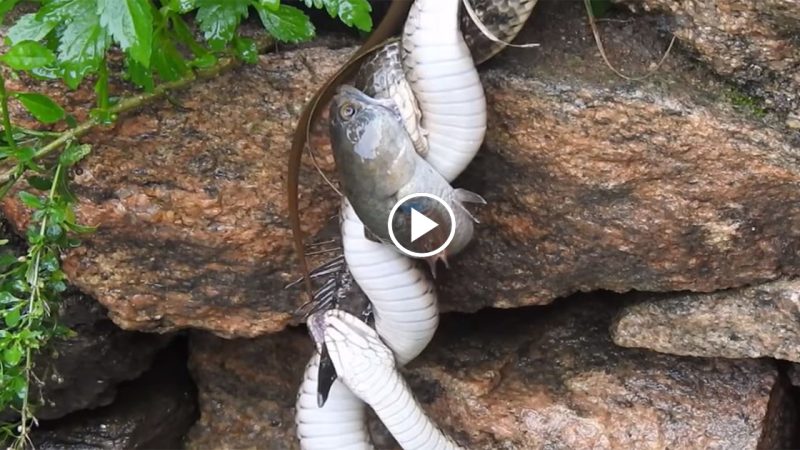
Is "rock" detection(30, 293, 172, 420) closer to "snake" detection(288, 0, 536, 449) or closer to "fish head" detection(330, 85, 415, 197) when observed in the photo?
"snake" detection(288, 0, 536, 449)

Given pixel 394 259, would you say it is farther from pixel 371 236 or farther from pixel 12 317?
pixel 12 317

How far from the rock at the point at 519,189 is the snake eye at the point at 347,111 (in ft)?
0.54

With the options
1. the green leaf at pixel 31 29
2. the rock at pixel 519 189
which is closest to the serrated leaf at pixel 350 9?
the rock at pixel 519 189

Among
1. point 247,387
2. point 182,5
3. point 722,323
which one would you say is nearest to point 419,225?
point 182,5

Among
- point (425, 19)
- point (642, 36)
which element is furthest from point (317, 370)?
point (642, 36)

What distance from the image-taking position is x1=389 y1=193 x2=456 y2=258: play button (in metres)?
1.31

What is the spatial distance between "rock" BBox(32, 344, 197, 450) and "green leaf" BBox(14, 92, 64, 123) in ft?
2.59

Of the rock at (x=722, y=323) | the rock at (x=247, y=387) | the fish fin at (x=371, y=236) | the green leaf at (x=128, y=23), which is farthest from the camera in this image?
the rock at (x=247, y=387)

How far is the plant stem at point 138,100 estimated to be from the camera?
1.42 meters

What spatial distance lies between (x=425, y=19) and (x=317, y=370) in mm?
604

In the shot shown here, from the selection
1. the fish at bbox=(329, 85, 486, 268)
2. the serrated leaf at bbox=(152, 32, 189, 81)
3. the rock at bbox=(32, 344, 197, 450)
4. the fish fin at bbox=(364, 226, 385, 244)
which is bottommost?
the rock at bbox=(32, 344, 197, 450)

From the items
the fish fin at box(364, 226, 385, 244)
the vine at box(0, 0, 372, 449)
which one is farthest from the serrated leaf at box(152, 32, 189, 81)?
the fish fin at box(364, 226, 385, 244)

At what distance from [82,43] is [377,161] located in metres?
0.41

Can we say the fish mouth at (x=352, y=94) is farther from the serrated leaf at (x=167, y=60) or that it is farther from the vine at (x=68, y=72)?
the serrated leaf at (x=167, y=60)
